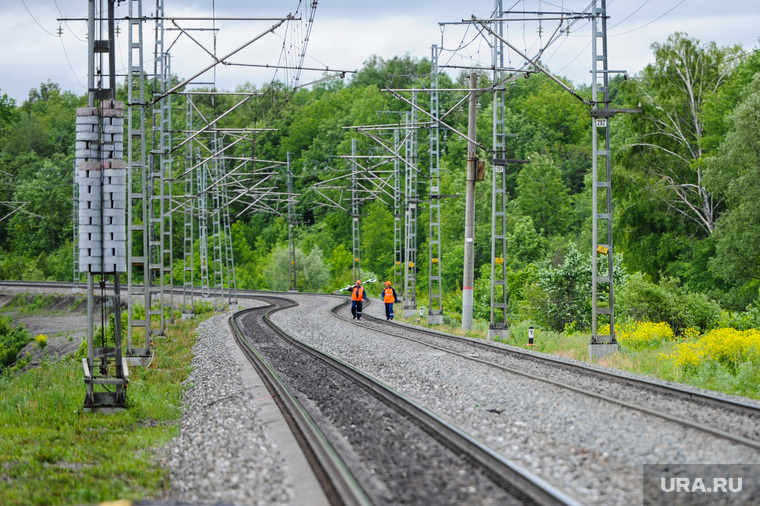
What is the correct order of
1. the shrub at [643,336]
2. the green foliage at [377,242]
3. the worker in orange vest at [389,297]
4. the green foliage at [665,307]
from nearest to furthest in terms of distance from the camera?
1. the shrub at [643,336]
2. the green foliage at [665,307]
3. the worker in orange vest at [389,297]
4. the green foliage at [377,242]

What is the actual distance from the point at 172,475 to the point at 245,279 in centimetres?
7885

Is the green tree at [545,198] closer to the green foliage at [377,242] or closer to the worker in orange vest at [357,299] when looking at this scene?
the green foliage at [377,242]

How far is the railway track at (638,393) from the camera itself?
10758 millimetres

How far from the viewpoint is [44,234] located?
105125mm

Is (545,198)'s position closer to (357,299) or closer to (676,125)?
(676,125)

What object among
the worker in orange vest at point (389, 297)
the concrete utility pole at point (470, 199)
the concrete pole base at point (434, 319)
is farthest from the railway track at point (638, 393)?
the worker in orange vest at point (389, 297)

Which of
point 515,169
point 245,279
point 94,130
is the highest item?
point 515,169

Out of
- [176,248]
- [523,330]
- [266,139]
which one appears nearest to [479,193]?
[266,139]

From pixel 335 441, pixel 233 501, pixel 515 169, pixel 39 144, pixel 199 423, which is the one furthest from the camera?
pixel 39 144

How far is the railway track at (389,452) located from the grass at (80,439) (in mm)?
1969

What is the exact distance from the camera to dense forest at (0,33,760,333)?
137ft

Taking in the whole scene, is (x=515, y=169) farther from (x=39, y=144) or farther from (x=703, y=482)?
(x=703, y=482)

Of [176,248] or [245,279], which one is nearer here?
[245,279]

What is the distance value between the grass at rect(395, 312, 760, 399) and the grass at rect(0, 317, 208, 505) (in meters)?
9.47
